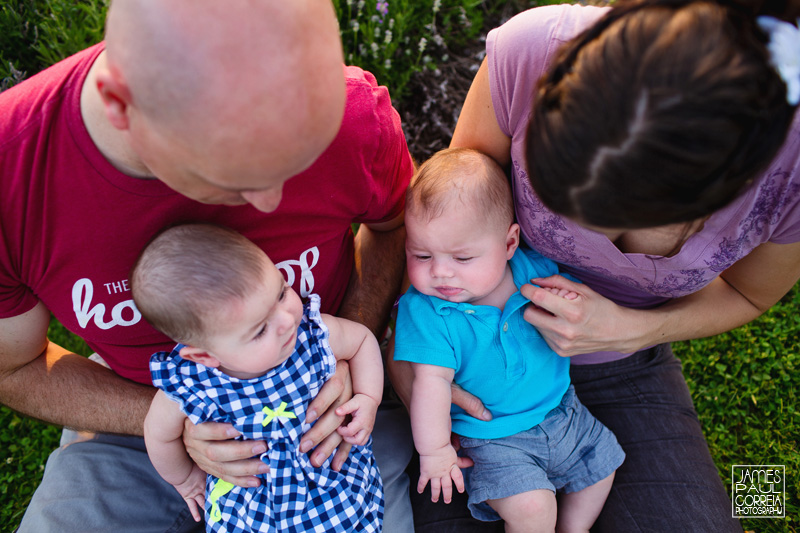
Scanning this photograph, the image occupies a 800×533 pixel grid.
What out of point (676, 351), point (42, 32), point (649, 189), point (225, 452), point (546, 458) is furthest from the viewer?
point (676, 351)

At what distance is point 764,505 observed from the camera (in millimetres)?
2852

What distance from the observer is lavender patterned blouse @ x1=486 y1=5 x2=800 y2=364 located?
1631mm

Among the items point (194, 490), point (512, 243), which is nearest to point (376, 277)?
point (512, 243)

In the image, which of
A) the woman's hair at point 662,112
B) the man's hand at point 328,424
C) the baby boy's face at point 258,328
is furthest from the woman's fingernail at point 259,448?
the woman's hair at point 662,112

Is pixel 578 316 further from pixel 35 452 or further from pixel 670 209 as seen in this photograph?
pixel 35 452

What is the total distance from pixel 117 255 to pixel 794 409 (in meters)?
3.59

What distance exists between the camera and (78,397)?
2.02 metres

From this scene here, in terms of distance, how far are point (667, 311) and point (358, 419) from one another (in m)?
1.28

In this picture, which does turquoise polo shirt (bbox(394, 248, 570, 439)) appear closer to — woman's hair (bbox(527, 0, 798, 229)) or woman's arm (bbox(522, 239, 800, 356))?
woman's arm (bbox(522, 239, 800, 356))

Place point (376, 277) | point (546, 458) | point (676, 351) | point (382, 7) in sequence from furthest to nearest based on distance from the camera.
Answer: point (676, 351)
point (382, 7)
point (376, 277)
point (546, 458)

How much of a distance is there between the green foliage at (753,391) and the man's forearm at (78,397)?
304 cm

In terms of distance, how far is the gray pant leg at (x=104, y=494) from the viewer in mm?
1918

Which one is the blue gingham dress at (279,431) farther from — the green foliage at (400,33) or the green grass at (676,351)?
the green foliage at (400,33)

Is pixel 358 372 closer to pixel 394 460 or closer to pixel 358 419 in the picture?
pixel 358 419
